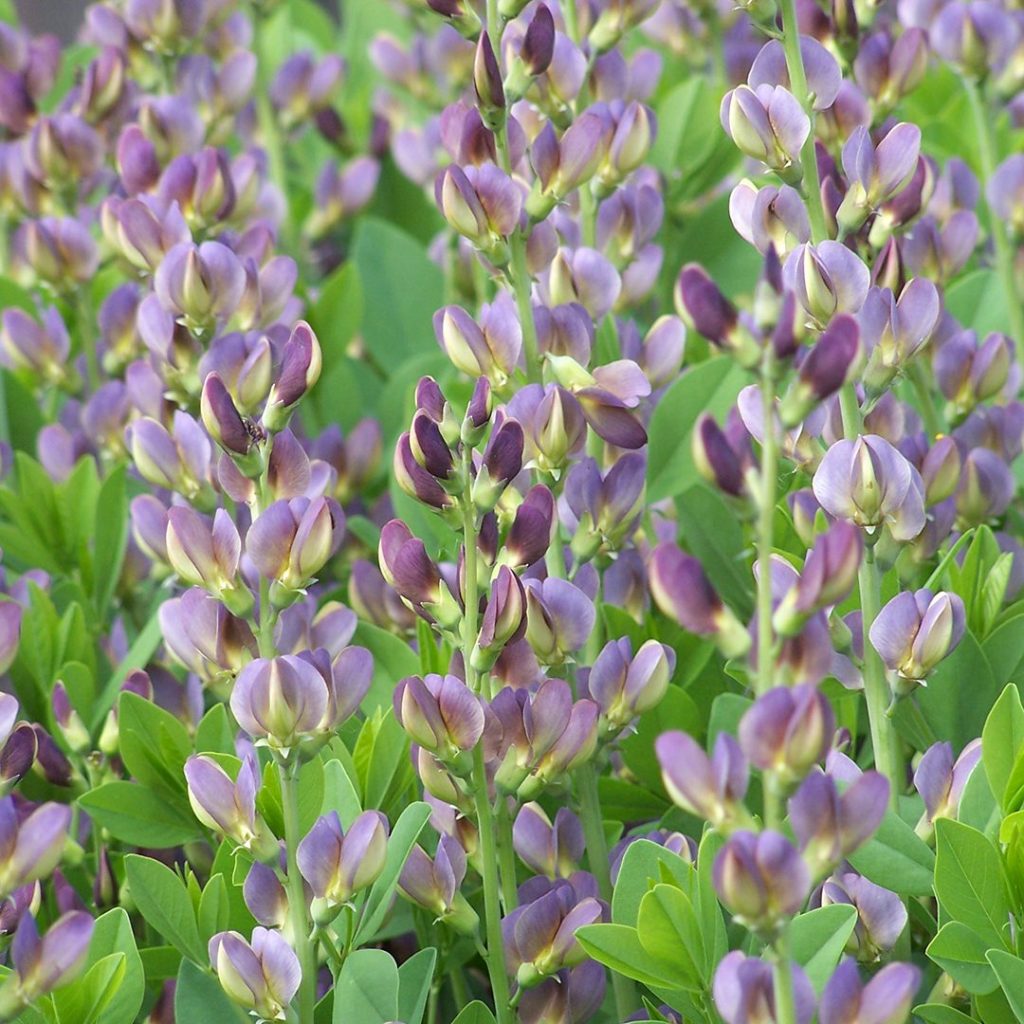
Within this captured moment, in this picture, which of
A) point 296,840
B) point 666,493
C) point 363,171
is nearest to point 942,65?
point 363,171

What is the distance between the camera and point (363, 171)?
1221 millimetres

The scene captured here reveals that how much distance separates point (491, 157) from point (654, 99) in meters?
0.59

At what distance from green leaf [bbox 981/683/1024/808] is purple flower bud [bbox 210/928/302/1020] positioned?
0.30m

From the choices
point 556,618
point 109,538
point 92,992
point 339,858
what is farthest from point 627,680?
point 109,538

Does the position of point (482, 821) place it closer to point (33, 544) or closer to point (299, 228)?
point (33, 544)

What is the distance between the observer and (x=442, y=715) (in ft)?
2.00

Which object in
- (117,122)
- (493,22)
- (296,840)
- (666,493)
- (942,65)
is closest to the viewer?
(296,840)

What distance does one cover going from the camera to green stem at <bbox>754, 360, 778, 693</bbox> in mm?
469

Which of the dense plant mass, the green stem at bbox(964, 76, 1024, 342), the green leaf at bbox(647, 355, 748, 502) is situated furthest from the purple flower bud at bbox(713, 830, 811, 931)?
the green stem at bbox(964, 76, 1024, 342)

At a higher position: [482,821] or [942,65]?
[942,65]

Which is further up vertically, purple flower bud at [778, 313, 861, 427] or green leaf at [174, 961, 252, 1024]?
purple flower bud at [778, 313, 861, 427]

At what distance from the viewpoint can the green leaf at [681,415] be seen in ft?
2.91

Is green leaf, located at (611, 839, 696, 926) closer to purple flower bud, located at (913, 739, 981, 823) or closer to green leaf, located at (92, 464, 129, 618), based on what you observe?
purple flower bud, located at (913, 739, 981, 823)

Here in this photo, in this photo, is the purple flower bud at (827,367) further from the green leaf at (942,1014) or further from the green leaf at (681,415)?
the green leaf at (681,415)
